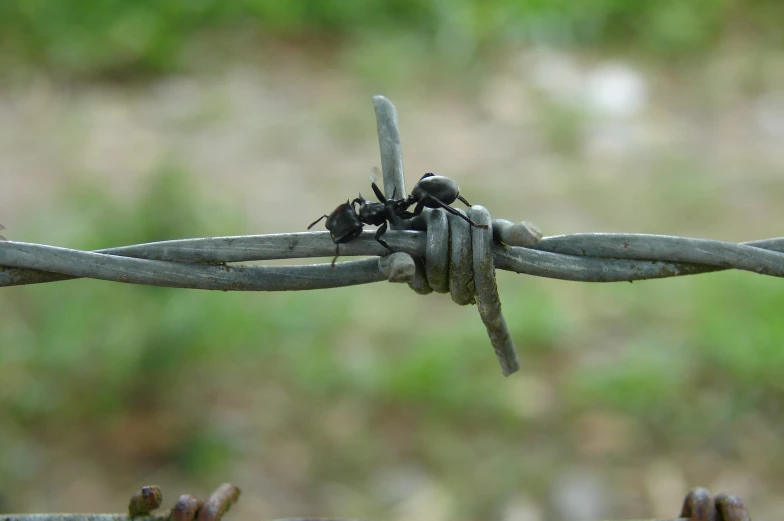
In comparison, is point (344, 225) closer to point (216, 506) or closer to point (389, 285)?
point (216, 506)

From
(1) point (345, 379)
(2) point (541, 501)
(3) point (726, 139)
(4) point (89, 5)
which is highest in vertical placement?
(4) point (89, 5)

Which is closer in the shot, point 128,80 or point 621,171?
point 621,171

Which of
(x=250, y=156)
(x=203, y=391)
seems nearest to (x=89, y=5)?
(x=250, y=156)

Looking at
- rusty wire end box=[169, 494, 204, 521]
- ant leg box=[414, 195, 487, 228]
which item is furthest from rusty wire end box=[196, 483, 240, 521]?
ant leg box=[414, 195, 487, 228]

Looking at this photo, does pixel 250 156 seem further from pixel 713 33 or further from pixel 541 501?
pixel 713 33

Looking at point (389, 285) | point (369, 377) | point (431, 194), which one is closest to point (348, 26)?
point (389, 285)

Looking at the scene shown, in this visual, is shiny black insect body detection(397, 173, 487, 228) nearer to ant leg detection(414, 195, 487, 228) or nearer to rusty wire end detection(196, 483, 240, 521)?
ant leg detection(414, 195, 487, 228)

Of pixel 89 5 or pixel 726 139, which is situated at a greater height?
pixel 89 5

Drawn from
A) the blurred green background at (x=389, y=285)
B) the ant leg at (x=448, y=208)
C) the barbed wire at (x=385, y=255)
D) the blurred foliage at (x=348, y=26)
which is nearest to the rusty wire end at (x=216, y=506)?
the barbed wire at (x=385, y=255)
